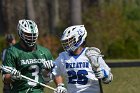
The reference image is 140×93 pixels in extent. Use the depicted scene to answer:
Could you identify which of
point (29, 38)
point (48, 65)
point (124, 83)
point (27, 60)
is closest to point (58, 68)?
point (48, 65)

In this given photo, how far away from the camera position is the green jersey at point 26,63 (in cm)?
962

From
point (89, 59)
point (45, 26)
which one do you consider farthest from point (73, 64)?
point (45, 26)

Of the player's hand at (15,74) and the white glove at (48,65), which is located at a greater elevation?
the white glove at (48,65)

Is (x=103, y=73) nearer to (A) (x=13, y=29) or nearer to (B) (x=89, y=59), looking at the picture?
(B) (x=89, y=59)

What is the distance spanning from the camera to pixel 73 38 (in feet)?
31.1

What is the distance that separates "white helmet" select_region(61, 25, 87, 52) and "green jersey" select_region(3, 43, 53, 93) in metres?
0.51

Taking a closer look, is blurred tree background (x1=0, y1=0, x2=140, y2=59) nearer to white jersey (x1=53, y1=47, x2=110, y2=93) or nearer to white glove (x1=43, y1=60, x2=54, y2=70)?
white glove (x1=43, y1=60, x2=54, y2=70)

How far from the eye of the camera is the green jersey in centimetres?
962

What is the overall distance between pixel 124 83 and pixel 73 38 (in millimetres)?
9053

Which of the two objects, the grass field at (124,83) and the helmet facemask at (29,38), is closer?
the helmet facemask at (29,38)

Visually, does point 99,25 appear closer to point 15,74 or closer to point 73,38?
point 73,38

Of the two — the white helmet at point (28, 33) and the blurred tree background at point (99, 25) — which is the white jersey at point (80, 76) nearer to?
the white helmet at point (28, 33)

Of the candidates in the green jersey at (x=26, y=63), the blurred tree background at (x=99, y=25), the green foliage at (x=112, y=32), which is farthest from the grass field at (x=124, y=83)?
the blurred tree background at (x=99, y=25)

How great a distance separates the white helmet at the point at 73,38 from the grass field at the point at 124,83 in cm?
729
